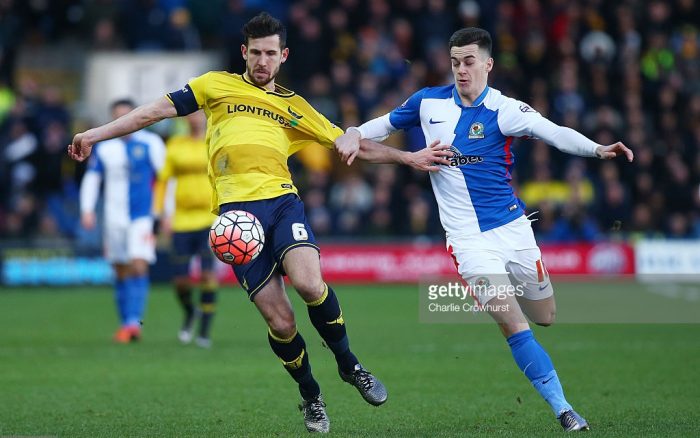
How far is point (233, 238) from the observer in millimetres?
7426

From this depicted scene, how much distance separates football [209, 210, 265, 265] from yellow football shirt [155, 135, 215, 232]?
621cm

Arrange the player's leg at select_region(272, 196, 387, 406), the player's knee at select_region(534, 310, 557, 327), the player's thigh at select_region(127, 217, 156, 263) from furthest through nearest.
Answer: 1. the player's thigh at select_region(127, 217, 156, 263)
2. the player's knee at select_region(534, 310, 557, 327)
3. the player's leg at select_region(272, 196, 387, 406)

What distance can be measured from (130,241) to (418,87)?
10.8m

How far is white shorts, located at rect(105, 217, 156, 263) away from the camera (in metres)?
14.1

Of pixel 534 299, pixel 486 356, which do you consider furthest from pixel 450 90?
pixel 486 356

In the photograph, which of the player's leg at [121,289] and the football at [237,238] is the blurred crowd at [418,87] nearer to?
the player's leg at [121,289]

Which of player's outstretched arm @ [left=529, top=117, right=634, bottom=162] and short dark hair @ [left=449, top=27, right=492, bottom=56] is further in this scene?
short dark hair @ [left=449, top=27, right=492, bottom=56]

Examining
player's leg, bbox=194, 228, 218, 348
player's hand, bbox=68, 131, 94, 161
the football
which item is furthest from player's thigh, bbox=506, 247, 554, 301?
player's leg, bbox=194, 228, 218, 348

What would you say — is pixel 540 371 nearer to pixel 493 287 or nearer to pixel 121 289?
pixel 493 287

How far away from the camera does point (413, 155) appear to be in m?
7.89

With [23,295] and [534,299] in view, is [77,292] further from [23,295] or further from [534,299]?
[534,299]

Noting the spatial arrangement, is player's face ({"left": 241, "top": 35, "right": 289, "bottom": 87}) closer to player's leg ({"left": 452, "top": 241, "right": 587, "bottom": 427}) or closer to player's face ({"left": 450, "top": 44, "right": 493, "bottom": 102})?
player's face ({"left": 450, "top": 44, "right": 493, "bottom": 102})

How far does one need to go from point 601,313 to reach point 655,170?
25.2 feet

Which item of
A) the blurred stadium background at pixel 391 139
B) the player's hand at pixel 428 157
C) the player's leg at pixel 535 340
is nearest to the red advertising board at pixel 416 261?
the blurred stadium background at pixel 391 139
